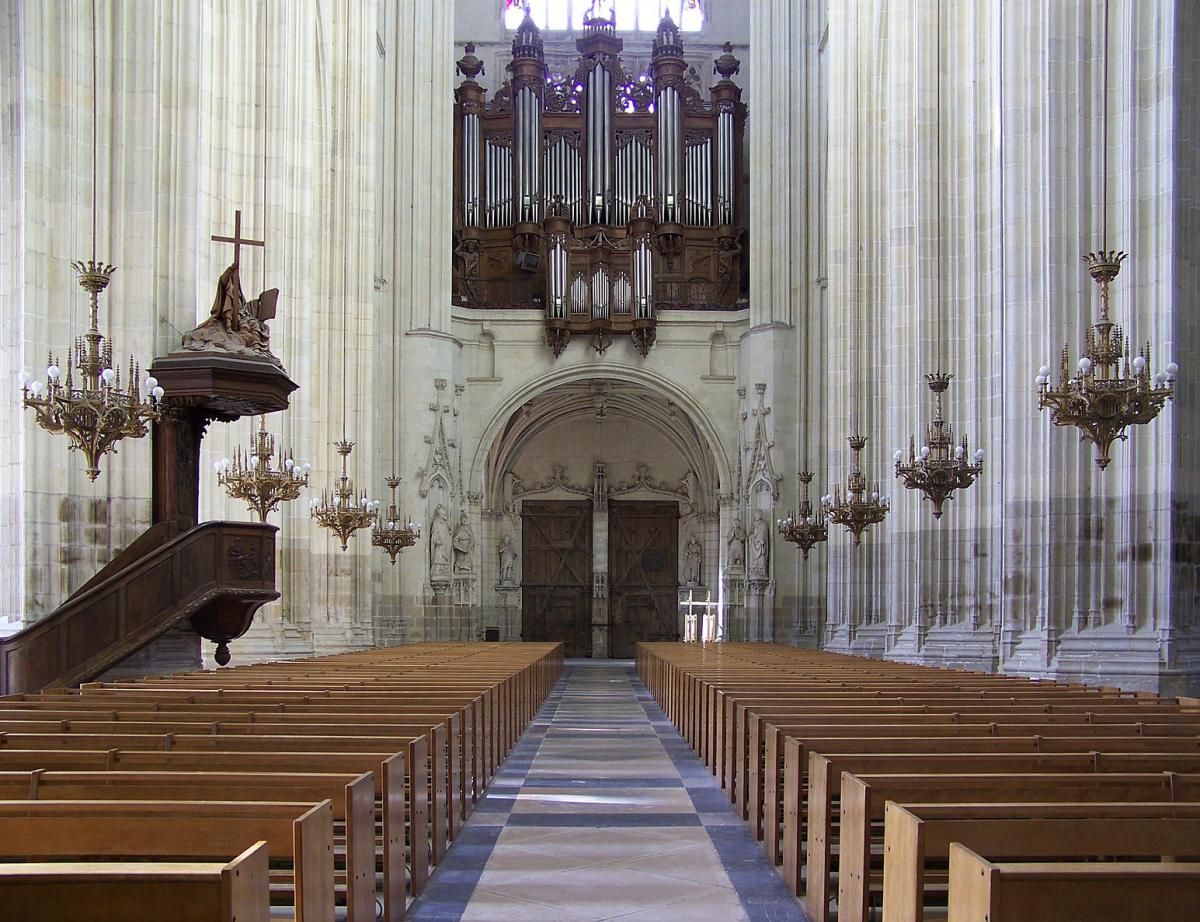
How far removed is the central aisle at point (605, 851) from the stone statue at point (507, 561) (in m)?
25.8

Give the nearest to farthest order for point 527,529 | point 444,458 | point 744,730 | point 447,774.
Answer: point 447,774, point 744,730, point 444,458, point 527,529

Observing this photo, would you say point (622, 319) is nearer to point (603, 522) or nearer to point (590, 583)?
point (603, 522)

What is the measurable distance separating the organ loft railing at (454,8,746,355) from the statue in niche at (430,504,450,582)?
5.18 meters

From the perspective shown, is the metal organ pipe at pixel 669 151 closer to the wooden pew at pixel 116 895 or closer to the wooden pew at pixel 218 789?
the wooden pew at pixel 218 789

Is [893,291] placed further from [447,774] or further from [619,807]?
[447,774]

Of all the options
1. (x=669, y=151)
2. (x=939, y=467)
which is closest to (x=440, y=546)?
(x=669, y=151)

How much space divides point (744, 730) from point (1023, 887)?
18.5 feet

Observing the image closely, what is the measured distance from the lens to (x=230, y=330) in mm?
14242

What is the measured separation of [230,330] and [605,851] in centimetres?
842

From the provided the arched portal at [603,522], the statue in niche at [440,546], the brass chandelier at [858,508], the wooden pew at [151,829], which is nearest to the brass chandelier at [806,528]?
the brass chandelier at [858,508]

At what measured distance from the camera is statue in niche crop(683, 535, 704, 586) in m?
39.3

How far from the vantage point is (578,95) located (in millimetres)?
36094

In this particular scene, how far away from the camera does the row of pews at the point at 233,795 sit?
3117 mm

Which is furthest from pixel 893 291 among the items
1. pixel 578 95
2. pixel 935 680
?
pixel 578 95
